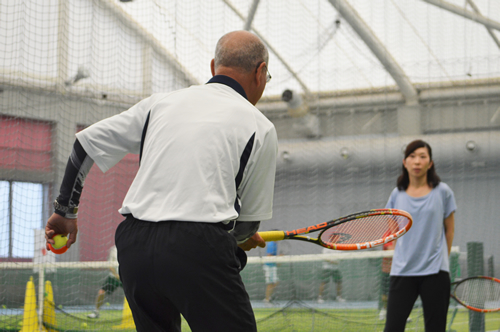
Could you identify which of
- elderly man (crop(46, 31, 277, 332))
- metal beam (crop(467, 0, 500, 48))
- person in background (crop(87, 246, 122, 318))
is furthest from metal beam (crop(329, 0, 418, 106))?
elderly man (crop(46, 31, 277, 332))

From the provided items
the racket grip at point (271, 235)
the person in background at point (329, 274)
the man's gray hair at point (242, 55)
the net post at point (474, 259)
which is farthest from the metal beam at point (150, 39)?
the man's gray hair at point (242, 55)

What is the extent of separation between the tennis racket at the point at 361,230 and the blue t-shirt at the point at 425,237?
0.43 m

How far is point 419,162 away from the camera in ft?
10.8

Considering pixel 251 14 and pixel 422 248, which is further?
pixel 251 14

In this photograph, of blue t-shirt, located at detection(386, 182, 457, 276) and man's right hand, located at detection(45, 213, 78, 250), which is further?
blue t-shirt, located at detection(386, 182, 457, 276)

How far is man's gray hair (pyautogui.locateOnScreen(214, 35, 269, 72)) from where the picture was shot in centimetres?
162

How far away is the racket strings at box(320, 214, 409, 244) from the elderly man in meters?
1.13

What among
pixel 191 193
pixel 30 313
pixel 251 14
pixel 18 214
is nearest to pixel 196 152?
pixel 191 193

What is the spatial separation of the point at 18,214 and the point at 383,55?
5.42 metres

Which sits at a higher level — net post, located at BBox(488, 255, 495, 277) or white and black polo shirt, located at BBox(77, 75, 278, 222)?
white and black polo shirt, located at BBox(77, 75, 278, 222)

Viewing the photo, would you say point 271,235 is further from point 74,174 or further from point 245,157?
point 74,174

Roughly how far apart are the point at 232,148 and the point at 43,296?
14.8 ft

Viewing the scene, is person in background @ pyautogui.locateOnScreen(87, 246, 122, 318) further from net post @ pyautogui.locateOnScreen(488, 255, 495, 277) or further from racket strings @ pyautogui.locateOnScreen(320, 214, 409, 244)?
net post @ pyautogui.locateOnScreen(488, 255, 495, 277)

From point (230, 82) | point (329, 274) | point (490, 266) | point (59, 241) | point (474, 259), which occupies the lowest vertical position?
point (329, 274)
